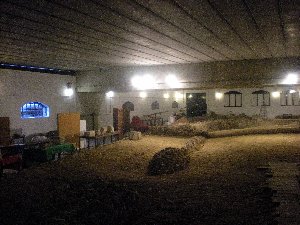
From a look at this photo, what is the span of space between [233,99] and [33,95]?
73.9ft

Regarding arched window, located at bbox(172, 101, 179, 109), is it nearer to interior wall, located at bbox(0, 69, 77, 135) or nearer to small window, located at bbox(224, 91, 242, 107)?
small window, located at bbox(224, 91, 242, 107)

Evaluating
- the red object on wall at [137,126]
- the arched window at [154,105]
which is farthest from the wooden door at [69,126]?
the arched window at [154,105]

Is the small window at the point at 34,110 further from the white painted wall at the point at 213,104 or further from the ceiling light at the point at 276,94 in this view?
the ceiling light at the point at 276,94

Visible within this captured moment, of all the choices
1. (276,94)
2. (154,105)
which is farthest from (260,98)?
(154,105)

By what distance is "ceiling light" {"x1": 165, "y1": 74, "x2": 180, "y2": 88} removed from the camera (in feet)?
39.2

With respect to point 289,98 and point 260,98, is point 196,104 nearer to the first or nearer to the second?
point 260,98

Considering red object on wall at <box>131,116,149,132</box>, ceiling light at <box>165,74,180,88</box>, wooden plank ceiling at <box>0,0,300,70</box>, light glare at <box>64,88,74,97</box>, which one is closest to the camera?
wooden plank ceiling at <box>0,0,300,70</box>

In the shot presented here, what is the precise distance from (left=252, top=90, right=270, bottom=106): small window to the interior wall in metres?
21.1

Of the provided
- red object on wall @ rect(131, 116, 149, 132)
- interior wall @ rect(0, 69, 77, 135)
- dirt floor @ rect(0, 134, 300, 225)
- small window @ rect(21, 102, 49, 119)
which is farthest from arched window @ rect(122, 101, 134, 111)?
dirt floor @ rect(0, 134, 300, 225)

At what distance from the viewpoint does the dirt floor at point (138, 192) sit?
5.46 meters

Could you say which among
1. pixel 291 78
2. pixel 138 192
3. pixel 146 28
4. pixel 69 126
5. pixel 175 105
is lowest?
pixel 138 192

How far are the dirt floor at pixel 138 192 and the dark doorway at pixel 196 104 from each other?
20932 millimetres

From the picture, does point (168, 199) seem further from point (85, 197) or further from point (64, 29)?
point (64, 29)

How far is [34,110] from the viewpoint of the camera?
13.8 meters
